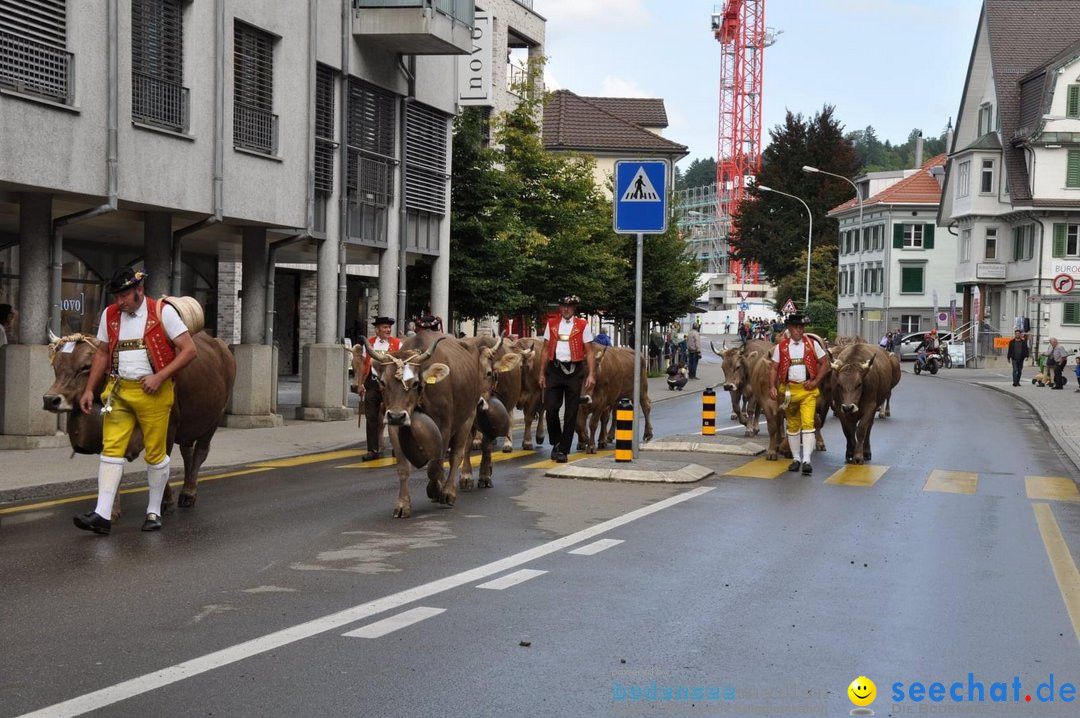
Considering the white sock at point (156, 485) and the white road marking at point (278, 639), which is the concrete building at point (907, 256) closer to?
the white sock at point (156, 485)

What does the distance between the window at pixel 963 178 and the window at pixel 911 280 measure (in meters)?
16.3

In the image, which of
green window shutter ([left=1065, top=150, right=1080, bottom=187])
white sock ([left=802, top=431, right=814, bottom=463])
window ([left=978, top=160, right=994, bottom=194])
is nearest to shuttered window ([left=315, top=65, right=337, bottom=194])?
white sock ([left=802, top=431, right=814, bottom=463])

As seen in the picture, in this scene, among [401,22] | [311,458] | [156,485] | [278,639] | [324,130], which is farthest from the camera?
[401,22]

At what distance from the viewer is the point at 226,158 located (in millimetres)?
21812

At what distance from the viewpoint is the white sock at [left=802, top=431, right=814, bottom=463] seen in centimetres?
1662

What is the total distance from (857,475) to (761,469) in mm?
1112

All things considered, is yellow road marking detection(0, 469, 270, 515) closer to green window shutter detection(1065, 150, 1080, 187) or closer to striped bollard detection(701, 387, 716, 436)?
striped bollard detection(701, 387, 716, 436)

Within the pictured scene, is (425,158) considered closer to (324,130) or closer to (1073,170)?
(324,130)

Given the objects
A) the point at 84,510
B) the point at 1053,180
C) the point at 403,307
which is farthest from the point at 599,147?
the point at 84,510

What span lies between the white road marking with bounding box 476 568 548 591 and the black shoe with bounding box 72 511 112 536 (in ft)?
10.6

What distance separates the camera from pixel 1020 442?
2419 centimetres

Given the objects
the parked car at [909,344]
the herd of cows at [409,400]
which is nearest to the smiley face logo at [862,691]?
the herd of cows at [409,400]

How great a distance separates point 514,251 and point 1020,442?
13.7 m

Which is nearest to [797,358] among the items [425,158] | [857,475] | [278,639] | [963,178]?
[857,475]
